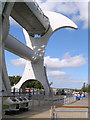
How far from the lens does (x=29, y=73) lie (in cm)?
2947

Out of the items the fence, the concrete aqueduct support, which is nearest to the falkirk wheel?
the concrete aqueduct support

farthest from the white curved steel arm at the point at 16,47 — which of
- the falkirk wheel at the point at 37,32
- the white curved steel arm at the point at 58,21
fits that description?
the white curved steel arm at the point at 58,21

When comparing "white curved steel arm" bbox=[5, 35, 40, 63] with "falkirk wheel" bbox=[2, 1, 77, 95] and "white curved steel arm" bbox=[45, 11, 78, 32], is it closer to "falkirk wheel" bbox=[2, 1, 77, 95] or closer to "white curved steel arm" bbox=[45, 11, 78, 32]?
"falkirk wheel" bbox=[2, 1, 77, 95]

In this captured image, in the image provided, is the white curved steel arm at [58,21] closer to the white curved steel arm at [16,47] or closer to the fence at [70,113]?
the white curved steel arm at [16,47]

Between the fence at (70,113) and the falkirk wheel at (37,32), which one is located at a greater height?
the falkirk wheel at (37,32)

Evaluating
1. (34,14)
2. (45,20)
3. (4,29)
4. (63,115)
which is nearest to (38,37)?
(45,20)

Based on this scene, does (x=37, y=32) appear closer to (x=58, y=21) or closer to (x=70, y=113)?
(x=58, y=21)

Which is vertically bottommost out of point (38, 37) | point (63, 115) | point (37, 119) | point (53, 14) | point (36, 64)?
point (37, 119)

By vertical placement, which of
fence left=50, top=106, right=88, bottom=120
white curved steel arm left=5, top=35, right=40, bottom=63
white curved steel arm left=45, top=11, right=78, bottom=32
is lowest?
fence left=50, top=106, right=88, bottom=120

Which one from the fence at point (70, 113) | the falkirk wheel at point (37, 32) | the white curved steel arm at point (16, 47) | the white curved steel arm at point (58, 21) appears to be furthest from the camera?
the white curved steel arm at point (58, 21)

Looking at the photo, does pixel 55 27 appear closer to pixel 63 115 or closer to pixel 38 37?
pixel 38 37

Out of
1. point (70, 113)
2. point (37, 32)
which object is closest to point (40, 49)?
point (37, 32)

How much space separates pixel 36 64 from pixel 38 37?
4.62 meters

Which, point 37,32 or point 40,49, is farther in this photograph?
point 37,32
